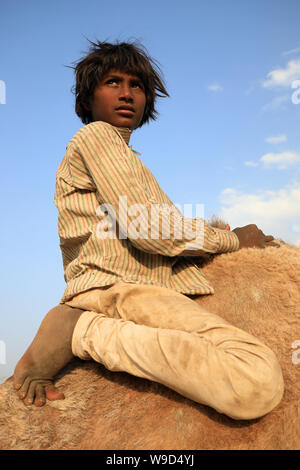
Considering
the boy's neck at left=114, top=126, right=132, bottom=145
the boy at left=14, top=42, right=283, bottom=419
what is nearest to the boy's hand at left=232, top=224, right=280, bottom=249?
the boy at left=14, top=42, right=283, bottom=419

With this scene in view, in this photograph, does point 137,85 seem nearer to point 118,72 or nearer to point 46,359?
point 118,72

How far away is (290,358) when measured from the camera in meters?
1.61

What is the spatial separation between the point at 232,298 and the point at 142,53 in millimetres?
1515

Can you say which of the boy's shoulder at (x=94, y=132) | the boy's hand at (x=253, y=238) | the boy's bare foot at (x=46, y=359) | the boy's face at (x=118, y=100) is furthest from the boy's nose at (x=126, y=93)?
the boy's bare foot at (x=46, y=359)

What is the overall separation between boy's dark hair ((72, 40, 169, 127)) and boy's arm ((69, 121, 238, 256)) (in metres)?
0.47

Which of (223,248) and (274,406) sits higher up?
(223,248)

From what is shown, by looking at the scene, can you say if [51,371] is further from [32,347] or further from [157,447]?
[157,447]

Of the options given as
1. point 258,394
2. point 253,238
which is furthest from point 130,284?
point 253,238

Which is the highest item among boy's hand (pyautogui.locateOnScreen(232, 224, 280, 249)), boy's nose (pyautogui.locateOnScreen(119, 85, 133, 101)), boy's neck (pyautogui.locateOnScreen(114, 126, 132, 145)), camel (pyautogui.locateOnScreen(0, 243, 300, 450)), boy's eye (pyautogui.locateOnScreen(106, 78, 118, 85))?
boy's eye (pyautogui.locateOnScreen(106, 78, 118, 85))

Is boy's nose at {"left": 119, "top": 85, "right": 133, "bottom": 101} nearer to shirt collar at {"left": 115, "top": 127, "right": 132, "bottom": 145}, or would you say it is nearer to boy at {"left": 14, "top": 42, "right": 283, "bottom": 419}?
boy at {"left": 14, "top": 42, "right": 283, "bottom": 419}

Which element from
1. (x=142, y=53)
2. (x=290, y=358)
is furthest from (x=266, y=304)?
(x=142, y=53)

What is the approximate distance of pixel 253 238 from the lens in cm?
224

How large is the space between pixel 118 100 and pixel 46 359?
1.33 m

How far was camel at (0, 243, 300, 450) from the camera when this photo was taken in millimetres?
1339
